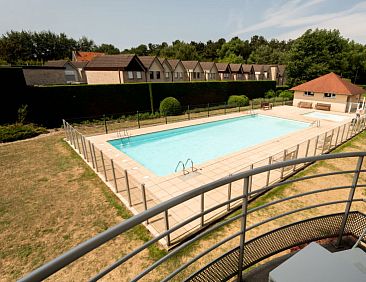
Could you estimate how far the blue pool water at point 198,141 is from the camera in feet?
44.9

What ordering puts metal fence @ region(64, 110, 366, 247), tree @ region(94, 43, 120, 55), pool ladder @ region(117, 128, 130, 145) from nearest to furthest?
metal fence @ region(64, 110, 366, 247) < pool ladder @ region(117, 128, 130, 145) < tree @ region(94, 43, 120, 55)

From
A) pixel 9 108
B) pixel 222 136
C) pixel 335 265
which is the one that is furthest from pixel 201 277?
pixel 9 108

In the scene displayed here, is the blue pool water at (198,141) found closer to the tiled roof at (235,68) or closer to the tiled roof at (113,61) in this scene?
the tiled roof at (113,61)

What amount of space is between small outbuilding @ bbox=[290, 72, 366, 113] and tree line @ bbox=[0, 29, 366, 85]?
1173cm

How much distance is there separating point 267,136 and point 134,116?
509 inches

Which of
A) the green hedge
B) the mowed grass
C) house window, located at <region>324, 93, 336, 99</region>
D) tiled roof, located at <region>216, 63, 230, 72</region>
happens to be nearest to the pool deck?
the mowed grass

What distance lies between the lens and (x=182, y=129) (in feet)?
60.8

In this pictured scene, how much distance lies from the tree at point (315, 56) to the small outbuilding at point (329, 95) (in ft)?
36.0

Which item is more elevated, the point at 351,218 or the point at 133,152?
the point at 351,218

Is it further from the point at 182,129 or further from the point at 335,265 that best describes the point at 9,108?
the point at 335,265

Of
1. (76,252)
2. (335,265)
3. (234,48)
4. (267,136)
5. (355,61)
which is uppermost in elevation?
(234,48)

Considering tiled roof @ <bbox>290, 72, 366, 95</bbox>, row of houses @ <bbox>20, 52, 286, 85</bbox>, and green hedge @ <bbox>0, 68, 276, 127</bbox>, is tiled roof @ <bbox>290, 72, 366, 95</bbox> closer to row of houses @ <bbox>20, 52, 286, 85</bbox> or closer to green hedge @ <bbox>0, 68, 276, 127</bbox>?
green hedge @ <bbox>0, 68, 276, 127</bbox>

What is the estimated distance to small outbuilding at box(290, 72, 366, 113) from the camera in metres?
25.2

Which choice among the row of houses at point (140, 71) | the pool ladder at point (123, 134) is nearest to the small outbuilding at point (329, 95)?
the row of houses at point (140, 71)
